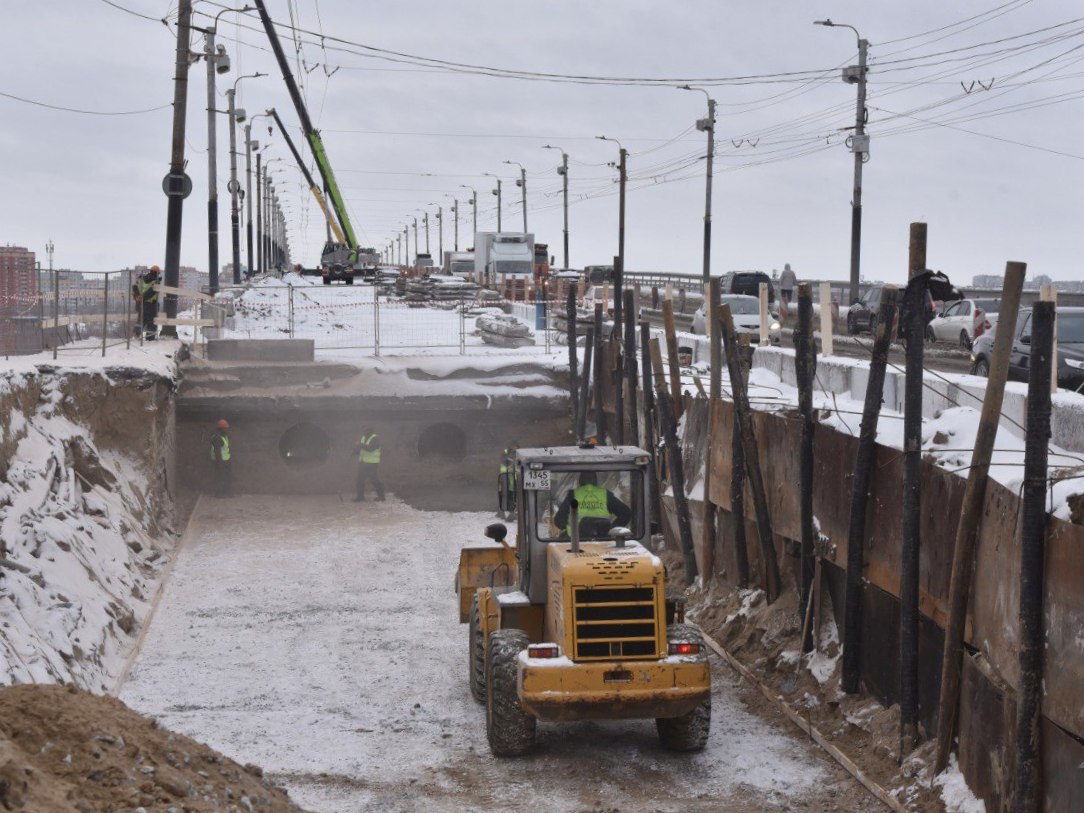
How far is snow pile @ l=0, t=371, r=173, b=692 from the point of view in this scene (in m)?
13.9

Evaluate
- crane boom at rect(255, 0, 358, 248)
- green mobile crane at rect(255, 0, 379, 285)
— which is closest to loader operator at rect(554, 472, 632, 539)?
crane boom at rect(255, 0, 358, 248)

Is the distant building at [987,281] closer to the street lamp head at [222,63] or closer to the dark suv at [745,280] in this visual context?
the dark suv at [745,280]

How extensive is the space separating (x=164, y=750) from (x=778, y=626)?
787 centimetres

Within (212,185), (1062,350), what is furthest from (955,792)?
(212,185)

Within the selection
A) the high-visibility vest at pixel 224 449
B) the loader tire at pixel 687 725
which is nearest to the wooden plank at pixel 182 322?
the high-visibility vest at pixel 224 449

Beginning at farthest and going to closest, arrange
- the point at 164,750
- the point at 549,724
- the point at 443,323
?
1. the point at 443,323
2. the point at 549,724
3. the point at 164,750

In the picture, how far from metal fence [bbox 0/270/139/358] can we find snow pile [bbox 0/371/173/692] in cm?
217

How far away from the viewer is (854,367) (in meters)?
17.6

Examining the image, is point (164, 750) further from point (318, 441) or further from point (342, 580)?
point (318, 441)

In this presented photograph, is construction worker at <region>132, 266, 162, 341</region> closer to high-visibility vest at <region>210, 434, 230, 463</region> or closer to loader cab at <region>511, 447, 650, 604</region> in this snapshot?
high-visibility vest at <region>210, 434, 230, 463</region>

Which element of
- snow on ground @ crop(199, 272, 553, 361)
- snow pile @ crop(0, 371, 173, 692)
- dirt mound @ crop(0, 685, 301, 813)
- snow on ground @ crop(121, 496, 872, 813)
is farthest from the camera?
snow on ground @ crop(199, 272, 553, 361)

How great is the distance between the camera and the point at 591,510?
40.5 feet

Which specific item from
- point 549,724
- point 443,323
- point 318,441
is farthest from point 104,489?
point 443,323

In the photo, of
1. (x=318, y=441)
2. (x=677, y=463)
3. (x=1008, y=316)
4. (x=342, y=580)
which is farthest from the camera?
(x=318, y=441)
